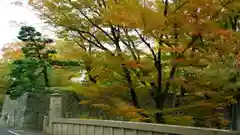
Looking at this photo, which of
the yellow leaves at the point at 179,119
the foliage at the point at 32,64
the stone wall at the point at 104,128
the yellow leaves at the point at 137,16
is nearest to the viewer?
the stone wall at the point at 104,128

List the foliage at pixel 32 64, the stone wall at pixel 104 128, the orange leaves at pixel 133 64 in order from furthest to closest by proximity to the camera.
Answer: the foliage at pixel 32 64 < the orange leaves at pixel 133 64 < the stone wall at pixel 104 128

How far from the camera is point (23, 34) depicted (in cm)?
2758

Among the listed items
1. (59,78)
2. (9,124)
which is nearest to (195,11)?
(59,78)

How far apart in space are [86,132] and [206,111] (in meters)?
4.62

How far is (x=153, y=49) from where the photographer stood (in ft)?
49.4

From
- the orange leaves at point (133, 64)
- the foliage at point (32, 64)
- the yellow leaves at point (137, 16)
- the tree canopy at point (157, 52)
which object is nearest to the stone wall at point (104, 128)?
the tree canopy at point (157, 52)

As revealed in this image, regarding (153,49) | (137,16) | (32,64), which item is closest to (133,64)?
(153,49)

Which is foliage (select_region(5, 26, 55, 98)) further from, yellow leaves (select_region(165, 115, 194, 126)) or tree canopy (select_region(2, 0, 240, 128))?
yellow leaves (select_region(165, 115, 194, 126))

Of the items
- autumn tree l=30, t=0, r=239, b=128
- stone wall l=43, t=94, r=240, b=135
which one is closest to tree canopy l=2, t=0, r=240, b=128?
autumn tree l=30, t=0, r=239, b=128

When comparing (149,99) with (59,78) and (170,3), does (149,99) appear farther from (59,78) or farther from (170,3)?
(59,78)

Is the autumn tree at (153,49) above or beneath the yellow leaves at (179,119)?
above

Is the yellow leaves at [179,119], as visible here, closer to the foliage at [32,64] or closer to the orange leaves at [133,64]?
the orange leaves at [133,64]

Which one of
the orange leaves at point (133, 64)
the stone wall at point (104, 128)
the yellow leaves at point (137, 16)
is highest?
the yellow leaves at point (137, 16)

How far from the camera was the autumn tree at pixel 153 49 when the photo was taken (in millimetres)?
12828
